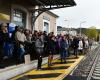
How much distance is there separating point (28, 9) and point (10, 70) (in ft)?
43.9

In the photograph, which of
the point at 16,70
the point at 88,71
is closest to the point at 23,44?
the point at 16,70

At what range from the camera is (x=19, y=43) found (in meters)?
17.0

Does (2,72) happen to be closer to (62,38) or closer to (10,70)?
(10,70)

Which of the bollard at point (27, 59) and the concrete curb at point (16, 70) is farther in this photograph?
the bollard at point (27, 59)

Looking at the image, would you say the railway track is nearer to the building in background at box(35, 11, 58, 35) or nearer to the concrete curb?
the concrete curb

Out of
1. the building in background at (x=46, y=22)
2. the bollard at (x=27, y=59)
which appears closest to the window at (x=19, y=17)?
the building in background at (x=46, y=22)

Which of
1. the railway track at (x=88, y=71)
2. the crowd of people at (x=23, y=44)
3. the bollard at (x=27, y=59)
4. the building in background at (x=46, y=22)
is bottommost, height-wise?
the railway track at (x=88, y=71)

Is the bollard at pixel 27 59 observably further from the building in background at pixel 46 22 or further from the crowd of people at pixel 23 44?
the building in background at pixel 46 22

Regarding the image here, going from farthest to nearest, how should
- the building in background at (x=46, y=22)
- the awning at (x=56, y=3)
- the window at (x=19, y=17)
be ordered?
the building in background at (x=46, y=22)
the awning at (x=56, y=3)
the window at (x=19, y=17)

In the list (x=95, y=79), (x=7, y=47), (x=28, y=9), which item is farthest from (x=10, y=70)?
(x=28, y=9)

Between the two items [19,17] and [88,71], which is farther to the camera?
[19,17]

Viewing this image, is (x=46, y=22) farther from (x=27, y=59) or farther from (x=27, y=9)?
(x=27, y=59)

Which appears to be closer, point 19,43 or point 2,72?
point 2,72

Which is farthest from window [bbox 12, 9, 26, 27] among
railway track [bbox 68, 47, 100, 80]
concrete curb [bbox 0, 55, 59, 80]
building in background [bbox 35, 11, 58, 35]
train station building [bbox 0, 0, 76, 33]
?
concrete curb [bbox 0, 55, 59, 80]
